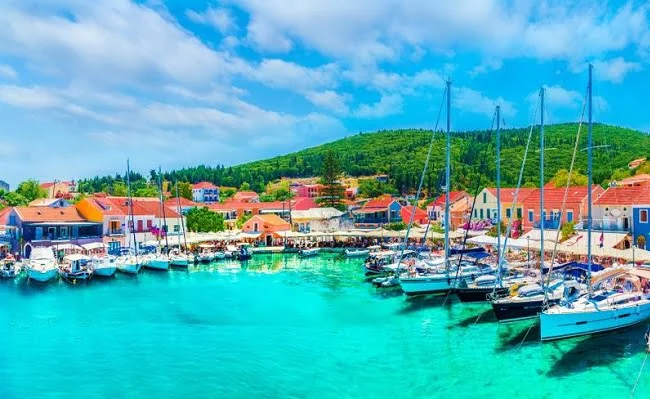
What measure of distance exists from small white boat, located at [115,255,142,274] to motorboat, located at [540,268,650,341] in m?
39.0

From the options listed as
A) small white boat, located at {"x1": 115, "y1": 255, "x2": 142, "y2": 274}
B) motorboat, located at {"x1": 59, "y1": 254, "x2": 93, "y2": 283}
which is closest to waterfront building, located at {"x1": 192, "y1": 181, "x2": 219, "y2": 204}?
small white boat, located at {"x1": 115, "y1": 255, "x2": 142, "y2": 274}

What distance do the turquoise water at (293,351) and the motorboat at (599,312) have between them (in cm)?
73

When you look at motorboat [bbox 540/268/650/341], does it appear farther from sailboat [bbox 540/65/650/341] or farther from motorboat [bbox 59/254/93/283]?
motorboat [bbox 59/254/93/283]

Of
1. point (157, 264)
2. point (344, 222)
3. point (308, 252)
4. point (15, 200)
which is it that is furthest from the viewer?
point (15, 200)

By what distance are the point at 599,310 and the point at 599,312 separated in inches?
3.8

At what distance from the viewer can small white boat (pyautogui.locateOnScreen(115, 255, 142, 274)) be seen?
166 feet

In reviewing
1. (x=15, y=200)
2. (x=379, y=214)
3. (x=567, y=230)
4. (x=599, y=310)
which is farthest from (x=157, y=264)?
(x=15, y=200)

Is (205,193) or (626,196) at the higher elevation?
(205,193)

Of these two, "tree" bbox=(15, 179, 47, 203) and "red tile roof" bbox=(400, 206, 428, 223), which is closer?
"red tile roof" bbox=(400, 206, 428, 223)

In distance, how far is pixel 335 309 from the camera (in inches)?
1334

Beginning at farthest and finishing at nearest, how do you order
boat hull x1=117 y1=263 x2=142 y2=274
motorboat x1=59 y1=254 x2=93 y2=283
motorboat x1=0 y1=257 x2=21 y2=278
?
Answer: 1. boat hull x1=117 y1=263 x2=142 y2=274
2. motorboat x1=0 y1=257 x2=21 y2=278
3. motorboat x1=59 y1=254 x2=93 y2=283

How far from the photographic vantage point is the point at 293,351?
24875 mm

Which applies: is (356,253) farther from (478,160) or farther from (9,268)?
(478,160)

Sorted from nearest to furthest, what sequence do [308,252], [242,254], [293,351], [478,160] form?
[293,351], [242,254], [308,252], [478,160]
